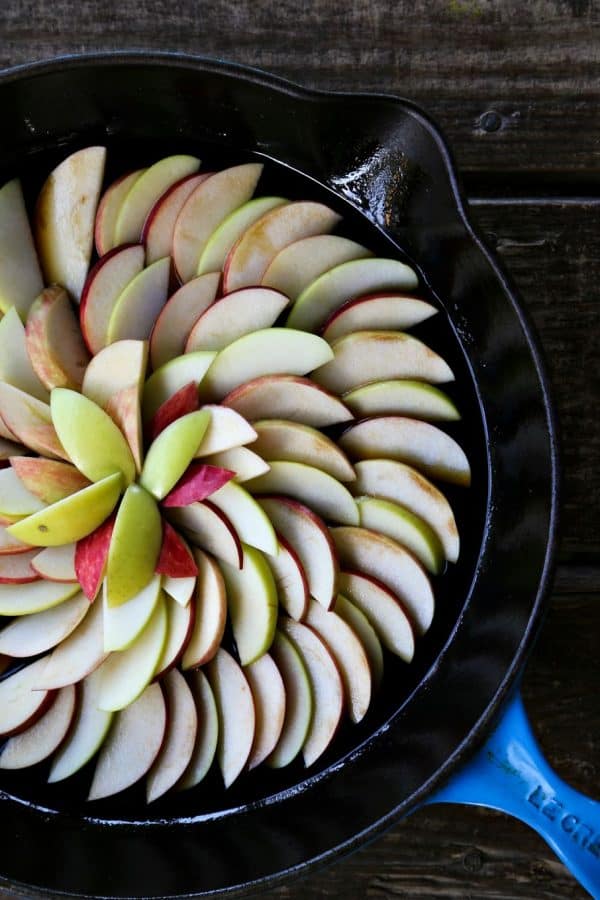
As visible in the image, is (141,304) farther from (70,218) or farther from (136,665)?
(136,665)

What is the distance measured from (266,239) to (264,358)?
0.14 m

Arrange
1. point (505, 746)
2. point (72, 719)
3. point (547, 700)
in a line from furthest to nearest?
1. point (547, 700)
2. point (72, 719)
3. point (505, 746)

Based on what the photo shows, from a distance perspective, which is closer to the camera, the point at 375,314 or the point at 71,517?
the point at 71,517

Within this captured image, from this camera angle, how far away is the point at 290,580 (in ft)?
3.22

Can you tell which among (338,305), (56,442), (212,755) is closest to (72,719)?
(212,755)

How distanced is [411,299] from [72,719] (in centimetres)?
62

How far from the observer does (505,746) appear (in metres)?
0.91

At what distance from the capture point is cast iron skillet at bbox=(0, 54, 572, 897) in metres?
0.98

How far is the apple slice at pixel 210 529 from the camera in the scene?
939mm

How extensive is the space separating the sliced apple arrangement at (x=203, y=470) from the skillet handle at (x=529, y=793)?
15 cm

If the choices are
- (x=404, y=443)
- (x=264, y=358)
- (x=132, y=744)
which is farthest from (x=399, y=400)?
(x=132, y=744)

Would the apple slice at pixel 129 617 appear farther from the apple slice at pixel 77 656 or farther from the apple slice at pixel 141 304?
the apple slice at pixel 141 304

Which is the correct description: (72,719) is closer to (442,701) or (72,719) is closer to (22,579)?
(22,579)

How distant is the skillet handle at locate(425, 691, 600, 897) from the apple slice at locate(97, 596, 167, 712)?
1.05 ft
